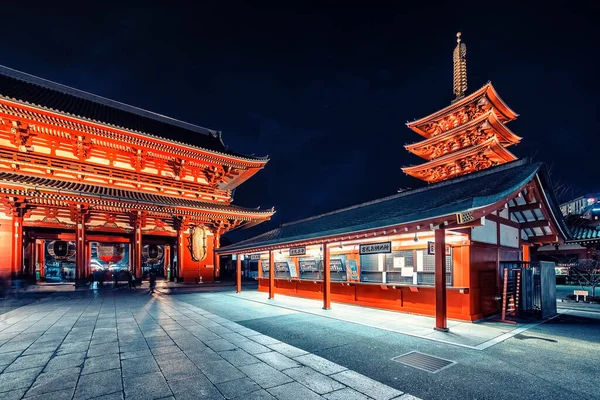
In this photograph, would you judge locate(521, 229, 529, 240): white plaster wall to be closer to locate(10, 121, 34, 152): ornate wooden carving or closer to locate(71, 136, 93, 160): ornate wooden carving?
locate(71, 136, 93, 160): ornate wooden carving

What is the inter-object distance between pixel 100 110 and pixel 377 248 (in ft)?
74.8

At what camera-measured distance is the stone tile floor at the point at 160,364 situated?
168 inches

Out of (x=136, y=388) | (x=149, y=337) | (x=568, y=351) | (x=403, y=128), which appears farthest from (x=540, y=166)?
(x=403, y=128)

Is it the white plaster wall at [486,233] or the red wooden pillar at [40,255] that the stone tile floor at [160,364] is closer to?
the white plaster wall at [486,233]

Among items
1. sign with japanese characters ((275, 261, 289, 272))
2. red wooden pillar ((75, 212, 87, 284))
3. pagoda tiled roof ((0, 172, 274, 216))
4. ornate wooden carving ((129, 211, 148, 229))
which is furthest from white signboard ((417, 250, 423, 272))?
red wooden pillar ((75, 212, 87, 284))

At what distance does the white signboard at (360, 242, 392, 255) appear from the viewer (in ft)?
30.2

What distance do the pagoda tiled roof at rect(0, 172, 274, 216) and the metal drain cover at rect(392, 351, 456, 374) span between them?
51.5 ft

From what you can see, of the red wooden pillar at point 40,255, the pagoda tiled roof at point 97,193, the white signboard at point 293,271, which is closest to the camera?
the pagoda tiled roof at point 97,193

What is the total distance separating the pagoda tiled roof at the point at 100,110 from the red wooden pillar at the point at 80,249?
5771mm

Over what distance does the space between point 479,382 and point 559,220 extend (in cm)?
912

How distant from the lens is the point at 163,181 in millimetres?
20016

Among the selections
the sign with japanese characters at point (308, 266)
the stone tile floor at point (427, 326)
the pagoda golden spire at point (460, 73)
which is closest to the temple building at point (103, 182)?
the sign with japanese characters at point (308, 266)

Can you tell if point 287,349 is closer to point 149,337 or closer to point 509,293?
point 149,337

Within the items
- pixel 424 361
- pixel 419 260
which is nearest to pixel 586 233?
pixel 419 260
